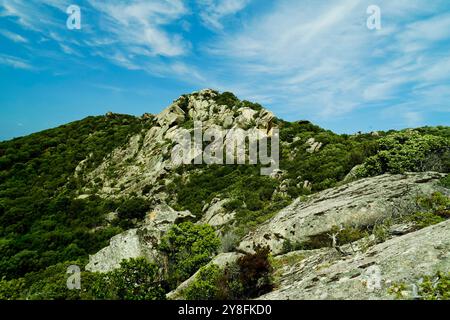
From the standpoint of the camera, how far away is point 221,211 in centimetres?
3183

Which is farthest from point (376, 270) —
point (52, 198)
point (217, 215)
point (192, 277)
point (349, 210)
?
point (52, 198)

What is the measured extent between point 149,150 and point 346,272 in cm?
5092

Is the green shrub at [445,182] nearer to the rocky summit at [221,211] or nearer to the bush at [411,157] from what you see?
the rocky summit at [221,211]

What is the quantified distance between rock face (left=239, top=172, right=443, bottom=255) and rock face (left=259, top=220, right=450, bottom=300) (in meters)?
4.36

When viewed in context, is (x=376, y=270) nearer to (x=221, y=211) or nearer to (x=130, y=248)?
(x=130, y=248)

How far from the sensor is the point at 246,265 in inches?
466

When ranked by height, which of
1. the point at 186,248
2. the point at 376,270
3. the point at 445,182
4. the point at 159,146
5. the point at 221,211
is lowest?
the point at 186,248

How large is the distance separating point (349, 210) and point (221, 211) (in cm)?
1751

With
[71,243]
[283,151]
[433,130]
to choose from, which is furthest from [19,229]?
[433,130]

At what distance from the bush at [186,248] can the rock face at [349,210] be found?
6.96ft

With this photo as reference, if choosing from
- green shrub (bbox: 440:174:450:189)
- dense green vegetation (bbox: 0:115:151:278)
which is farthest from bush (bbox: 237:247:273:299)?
dense green vegetation (bbox: 0:115:151:278)

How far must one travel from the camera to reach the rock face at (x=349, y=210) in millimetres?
15328

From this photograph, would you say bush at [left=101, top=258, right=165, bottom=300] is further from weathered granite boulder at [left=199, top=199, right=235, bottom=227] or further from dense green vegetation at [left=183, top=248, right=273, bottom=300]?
weathered granite boulder at [left=199, top=199, right=235, bottom=227]
